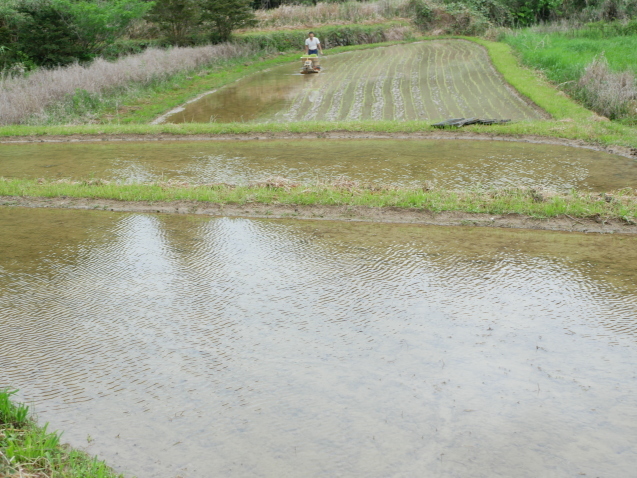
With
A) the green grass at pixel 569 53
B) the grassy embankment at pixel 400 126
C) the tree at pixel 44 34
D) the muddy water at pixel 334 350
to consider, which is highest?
the tree at pixel 44 34

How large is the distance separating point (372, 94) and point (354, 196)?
30.9 ft

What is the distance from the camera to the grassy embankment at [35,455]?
2.81 m

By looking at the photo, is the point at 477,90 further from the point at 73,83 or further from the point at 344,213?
the point at 73,83

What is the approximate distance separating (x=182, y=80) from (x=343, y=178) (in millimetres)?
12385

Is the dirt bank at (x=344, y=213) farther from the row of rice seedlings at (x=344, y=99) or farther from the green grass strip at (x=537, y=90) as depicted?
the row of rice seedlings at (x=344, y=99)

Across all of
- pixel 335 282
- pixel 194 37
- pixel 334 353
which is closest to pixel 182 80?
pixel 194 37

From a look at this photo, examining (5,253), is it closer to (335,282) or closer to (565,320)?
(335,282)

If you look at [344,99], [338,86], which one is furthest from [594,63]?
[338,86]

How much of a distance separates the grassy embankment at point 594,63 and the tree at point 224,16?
38.9 feet

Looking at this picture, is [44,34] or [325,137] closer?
[325,137]

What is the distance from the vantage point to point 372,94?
16.2 meters

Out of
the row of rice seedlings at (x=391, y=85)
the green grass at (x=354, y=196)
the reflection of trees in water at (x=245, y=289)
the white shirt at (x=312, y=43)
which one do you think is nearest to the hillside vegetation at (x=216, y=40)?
the white shirt at (x=312, y=43)

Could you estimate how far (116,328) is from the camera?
14.8 ft

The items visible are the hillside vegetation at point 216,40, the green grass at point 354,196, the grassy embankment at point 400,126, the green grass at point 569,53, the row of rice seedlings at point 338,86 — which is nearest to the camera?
the green grass at point 354,196
